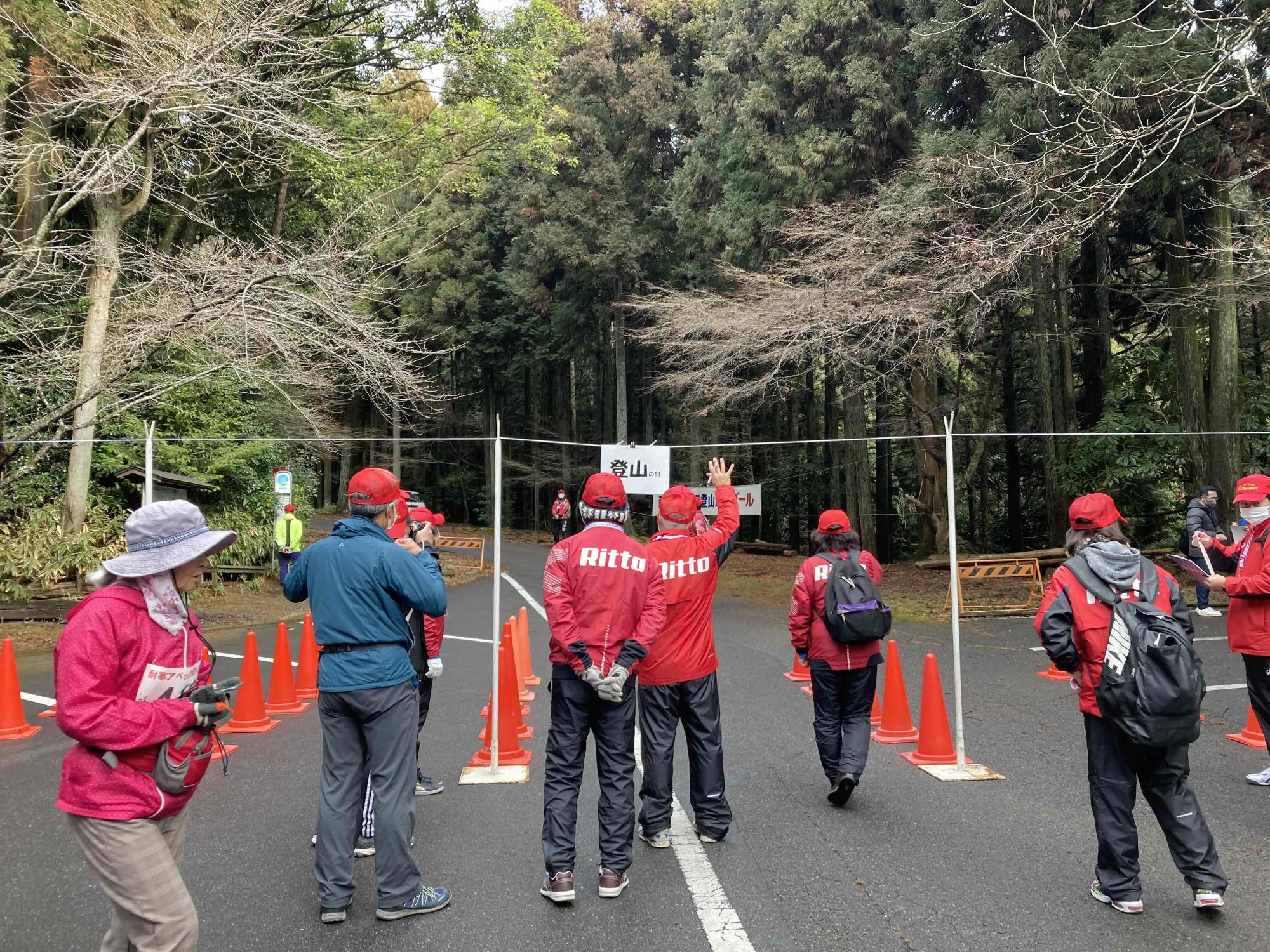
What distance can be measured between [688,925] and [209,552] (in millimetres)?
2556

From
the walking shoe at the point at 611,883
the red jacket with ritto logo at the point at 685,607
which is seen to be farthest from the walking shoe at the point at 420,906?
the red jacket with ritto logo at the point at 685,607

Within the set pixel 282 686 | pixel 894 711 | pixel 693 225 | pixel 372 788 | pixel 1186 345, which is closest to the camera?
pixel 372 788

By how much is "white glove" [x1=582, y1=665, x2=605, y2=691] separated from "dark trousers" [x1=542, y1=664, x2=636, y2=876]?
111 millimetres

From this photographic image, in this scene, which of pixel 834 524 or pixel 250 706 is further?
pixel 250 706

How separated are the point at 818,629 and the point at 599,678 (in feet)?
6.58

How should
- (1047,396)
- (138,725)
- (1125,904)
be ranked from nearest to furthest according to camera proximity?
(138,725) → (1125,904) → (1047,396)

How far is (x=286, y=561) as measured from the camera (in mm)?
4473

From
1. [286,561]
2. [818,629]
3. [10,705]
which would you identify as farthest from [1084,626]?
[10,705]

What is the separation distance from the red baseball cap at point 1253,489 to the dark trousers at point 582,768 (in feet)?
13.9

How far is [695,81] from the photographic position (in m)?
28.3

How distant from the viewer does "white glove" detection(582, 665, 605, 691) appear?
4062 mm

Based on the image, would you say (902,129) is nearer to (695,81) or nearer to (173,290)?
(695,81)

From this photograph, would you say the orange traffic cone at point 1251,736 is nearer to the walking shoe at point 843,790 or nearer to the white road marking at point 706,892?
the walking shoe at point 843,790

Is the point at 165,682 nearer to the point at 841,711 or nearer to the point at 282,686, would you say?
the point at 841,711
